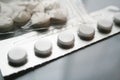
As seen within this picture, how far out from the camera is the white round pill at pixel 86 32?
79 centimetres

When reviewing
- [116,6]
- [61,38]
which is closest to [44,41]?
[61,38]

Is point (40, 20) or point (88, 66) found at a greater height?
point (40, 20)

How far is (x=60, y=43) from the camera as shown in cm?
77

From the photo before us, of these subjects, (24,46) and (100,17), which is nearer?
(24,46)

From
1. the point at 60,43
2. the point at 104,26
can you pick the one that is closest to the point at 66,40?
the point at 60,43

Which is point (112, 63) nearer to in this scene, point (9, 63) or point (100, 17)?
point (100, 17)

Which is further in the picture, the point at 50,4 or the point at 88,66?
the point at 50,4

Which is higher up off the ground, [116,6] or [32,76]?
[116,6]

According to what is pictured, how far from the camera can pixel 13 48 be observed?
730mm

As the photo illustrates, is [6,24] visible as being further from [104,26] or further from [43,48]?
[104,26]

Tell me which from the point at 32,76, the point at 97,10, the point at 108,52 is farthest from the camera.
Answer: the point at 97,10

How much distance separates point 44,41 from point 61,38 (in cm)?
5

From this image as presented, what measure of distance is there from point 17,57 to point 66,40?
0.16 m

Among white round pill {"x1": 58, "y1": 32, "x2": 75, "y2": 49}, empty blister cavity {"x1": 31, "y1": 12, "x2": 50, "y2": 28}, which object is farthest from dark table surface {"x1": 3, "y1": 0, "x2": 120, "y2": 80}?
empty blister cavity {"x1": 31, "y1": 12, "x2": 50, "y2": 28}
